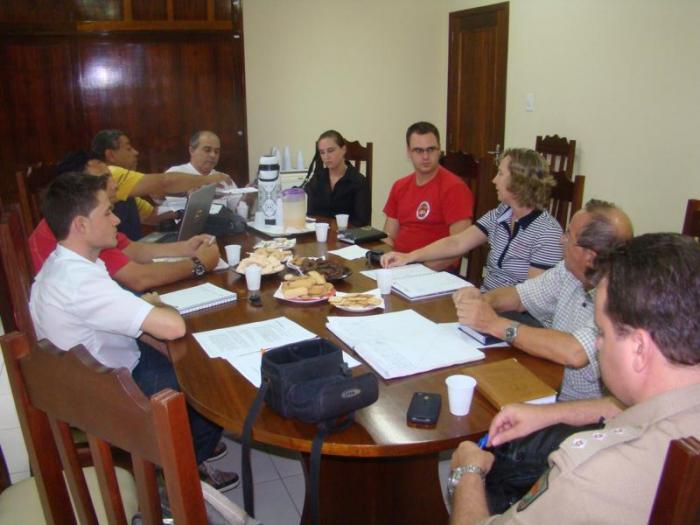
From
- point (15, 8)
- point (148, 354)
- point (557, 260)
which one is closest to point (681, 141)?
point (557, 260)

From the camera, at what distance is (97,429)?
95 centimetres

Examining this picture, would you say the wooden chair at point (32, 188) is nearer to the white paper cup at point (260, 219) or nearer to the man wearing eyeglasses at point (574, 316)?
the white paper cup at point (260, 219)

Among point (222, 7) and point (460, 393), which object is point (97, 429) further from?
point (222, 7)

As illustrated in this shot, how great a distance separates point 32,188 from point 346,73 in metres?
3.04

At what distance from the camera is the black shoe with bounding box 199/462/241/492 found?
222 centimetres

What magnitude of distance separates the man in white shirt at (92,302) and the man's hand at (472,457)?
811 millimetres

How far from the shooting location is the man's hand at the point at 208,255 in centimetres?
226

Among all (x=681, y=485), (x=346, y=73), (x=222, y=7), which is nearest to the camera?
(x=681, y=485)

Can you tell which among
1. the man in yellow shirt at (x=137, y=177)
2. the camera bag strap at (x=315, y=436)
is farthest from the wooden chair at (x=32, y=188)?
the camera bag strap at (x=315, y=436)

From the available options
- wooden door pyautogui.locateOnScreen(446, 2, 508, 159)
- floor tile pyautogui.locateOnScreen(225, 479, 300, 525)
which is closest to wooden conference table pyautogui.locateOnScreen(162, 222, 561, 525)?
floor tile pyautogui.locateOnScreen(225, 479, 300, 525)

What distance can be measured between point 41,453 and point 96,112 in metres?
3.65

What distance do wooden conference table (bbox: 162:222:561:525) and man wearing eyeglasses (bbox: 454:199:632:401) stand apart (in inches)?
1.9

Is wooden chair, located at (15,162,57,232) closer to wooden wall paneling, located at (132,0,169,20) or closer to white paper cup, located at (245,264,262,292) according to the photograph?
white paper cup, located at (245,264,262,292)

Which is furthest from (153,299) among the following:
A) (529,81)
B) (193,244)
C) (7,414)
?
(529,81)
